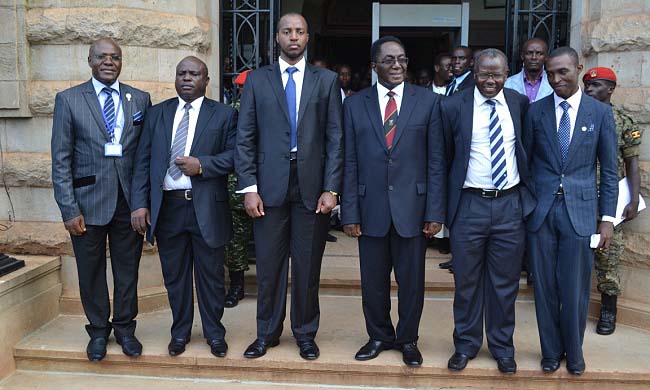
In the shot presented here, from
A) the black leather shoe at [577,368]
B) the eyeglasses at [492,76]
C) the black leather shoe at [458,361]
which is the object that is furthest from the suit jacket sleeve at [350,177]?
the black leather shoe at [577,368]

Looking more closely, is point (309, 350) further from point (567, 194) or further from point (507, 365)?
point (567, 194)

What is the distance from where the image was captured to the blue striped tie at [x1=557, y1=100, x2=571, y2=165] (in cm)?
429

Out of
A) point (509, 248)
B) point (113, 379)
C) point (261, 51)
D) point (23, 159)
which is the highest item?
point (261, 51)

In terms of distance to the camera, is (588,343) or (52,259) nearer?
(588,343)

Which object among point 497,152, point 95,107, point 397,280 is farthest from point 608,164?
point 95,107

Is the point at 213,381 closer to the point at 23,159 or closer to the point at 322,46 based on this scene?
the point at 23,159

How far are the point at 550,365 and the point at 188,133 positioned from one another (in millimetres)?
2931

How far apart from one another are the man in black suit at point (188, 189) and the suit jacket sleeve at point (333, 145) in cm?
68

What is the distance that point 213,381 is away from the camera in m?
4.74

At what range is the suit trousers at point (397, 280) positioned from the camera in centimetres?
453

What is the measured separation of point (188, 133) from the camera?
15.2 ft

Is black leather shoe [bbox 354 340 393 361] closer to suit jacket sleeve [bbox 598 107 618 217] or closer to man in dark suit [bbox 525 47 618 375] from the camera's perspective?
man in dark suit [bbox 525 47 618 375]

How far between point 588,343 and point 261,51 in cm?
396

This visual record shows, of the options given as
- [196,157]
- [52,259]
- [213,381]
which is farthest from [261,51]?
[213,381]
